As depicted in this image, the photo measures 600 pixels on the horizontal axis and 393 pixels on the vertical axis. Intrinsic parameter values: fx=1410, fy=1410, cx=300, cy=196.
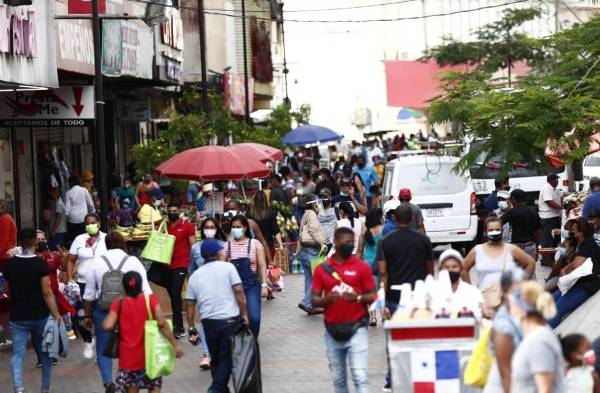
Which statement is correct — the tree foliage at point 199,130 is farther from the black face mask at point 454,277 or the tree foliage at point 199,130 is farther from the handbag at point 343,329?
the black face mask at point 454,277

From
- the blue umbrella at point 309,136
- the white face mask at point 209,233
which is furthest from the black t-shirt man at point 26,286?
the blue umbrella at point 309,136

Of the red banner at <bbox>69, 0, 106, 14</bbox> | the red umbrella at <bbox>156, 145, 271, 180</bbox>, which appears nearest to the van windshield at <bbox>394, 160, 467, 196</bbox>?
the red umbrella at <bbox>156, 145, 271, 180</bbox>

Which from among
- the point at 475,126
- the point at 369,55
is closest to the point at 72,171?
the point at 475,126

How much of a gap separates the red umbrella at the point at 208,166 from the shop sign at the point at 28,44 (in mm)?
2189

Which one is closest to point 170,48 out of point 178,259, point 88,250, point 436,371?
point 178,259

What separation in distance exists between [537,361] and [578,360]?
1.38ft

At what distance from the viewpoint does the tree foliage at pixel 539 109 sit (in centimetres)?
1484

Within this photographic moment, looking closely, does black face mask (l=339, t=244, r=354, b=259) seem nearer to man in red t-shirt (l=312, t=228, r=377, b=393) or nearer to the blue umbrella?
man in red t-shirt (l=312, t=228, r=377, b=393)

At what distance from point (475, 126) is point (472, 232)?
1012 centimetres

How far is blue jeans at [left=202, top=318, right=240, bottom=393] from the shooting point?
12461 mm

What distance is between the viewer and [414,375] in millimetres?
10531

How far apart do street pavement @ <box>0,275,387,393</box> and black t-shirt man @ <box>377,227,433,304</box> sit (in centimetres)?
136

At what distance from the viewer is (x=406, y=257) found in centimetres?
1278

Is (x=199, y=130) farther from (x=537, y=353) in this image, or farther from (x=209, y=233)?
(x=537, y=353)
